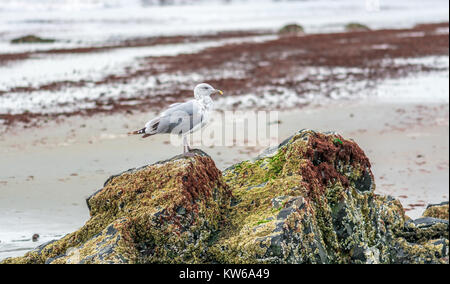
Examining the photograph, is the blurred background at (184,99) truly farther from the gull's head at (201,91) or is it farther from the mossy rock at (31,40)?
the mossy rock at (31,40)

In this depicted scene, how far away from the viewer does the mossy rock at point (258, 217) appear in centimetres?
612

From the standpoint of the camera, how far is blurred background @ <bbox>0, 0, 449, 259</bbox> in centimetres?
1195

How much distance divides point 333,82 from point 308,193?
18.2 metres

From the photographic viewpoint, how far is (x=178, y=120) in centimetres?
703

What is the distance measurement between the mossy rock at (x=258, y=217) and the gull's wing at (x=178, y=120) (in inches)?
15.0

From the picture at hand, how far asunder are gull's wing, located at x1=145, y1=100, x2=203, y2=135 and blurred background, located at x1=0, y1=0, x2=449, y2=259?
310 cm

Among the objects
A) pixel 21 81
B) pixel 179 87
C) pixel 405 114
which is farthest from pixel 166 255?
pixel 21 81

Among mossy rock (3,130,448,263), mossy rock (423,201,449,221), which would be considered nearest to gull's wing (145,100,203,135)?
mossy rock (3,130,448,263)

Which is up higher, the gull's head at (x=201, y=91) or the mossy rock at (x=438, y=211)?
the gull's head at (x=201, y=91)

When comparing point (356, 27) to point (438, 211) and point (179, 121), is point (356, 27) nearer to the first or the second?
point (438, 211)

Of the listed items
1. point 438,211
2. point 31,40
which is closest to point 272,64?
point 438,211

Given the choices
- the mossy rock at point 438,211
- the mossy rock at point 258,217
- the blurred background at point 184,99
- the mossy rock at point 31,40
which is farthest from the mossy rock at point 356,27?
the mossy rock at point 258,217

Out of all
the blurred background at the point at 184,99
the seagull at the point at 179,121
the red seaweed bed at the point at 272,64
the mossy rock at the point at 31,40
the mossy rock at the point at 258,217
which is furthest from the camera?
the mossy rock at the point at 31,40
